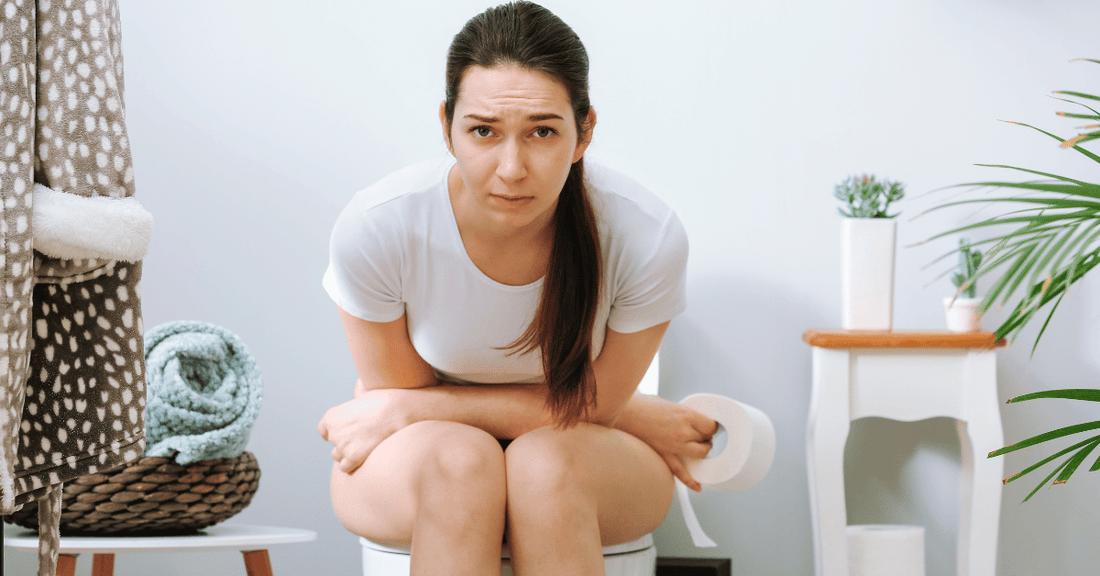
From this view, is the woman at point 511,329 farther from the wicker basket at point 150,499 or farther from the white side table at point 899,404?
the white side table at point 899,404

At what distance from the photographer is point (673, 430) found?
1.03 m

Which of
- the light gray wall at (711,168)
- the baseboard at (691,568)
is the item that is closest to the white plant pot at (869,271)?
the light gray wall at (711,168)

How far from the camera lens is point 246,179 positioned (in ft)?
5.36

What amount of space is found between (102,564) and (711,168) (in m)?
1.13

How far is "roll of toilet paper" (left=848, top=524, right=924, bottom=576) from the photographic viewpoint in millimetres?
1368

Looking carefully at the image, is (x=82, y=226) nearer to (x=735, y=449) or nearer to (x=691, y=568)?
(x=735, y=449)

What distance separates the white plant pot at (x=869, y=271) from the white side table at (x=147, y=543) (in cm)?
90

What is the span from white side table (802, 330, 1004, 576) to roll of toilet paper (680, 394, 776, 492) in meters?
0.41

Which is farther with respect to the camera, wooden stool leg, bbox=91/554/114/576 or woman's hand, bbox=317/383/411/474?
wooden stool leg, bbox=91/554/114/576

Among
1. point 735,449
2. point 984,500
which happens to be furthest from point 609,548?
point 984,500

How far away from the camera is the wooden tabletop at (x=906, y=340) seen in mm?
1333

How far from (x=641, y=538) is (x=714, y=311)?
703 mm

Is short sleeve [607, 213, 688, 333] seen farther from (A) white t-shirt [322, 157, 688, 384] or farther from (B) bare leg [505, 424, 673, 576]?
(B) bare leg [505, 424, 673, 576]

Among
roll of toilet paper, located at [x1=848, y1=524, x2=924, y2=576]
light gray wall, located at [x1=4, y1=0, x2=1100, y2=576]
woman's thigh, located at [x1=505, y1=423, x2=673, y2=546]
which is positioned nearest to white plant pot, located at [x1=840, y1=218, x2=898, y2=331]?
light gray wall, located at [x1=4, y1=0, x2=1100, y2=576]
